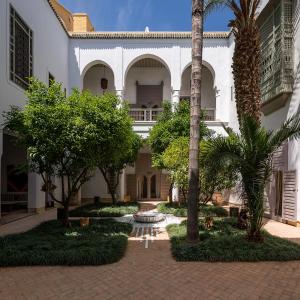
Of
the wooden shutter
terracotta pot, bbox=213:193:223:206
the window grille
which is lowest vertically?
terracotta pot, bbox=213:193:223:206

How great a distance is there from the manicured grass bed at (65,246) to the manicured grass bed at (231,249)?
1539 millimetres

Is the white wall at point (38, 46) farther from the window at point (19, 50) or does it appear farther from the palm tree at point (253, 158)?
the palm tree at point (253, 158)

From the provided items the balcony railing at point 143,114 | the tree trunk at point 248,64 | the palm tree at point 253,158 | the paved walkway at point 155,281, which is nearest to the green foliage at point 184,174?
the tree trunk at point 248,64

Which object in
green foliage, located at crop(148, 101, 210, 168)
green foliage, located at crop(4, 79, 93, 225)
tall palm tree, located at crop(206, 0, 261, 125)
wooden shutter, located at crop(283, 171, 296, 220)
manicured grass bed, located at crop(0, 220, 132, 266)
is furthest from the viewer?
green foliage, located at crop(148, 101, 210, 168)

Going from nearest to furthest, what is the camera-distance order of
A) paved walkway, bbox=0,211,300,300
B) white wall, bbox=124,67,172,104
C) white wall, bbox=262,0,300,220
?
paved walkway, bbox=0,211,300,300
white wall, bbox=262,0,300,220
white wall, bbox=124,67,172,104

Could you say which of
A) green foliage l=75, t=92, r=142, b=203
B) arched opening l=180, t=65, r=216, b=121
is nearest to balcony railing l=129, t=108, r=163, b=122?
arched opening l=180, t=65, r=216, b=121

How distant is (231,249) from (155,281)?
8.54 ft

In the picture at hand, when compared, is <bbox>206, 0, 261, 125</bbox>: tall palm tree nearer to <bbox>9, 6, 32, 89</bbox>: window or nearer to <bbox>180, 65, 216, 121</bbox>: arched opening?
<bbox>9, 6, 32, 89</bbox>: window

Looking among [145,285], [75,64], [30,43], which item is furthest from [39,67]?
[145,285]

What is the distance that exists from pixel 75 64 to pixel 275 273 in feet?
59.8

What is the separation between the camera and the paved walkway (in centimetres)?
565

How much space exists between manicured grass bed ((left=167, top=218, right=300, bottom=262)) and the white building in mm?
4224

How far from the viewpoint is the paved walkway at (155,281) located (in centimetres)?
565

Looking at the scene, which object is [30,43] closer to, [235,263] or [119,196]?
[119,196]
